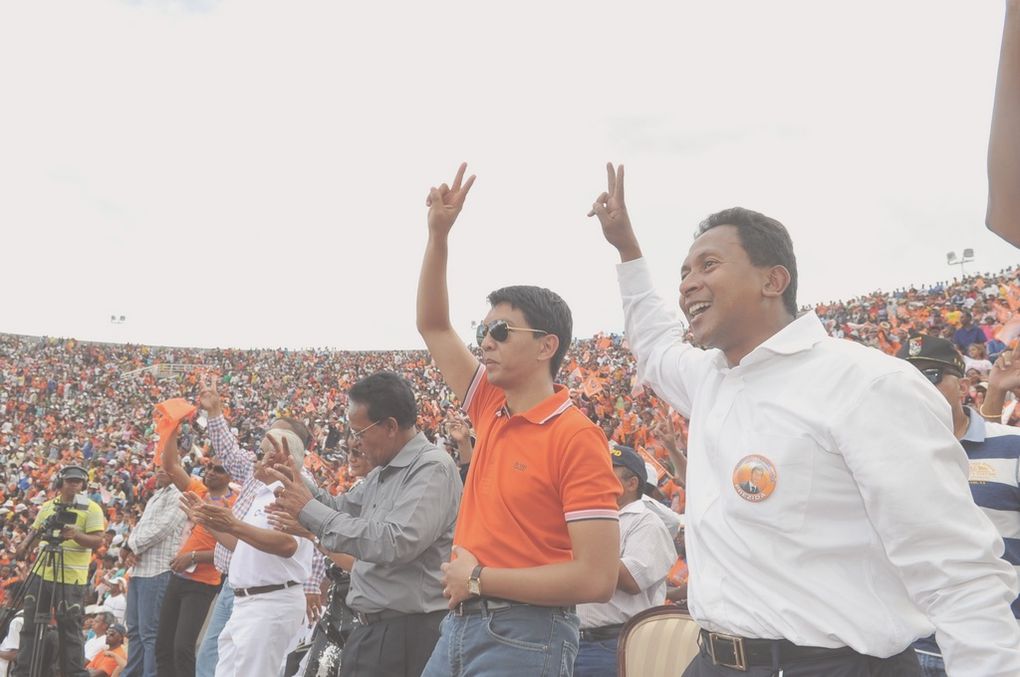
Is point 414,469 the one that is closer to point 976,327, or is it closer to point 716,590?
point 716,590

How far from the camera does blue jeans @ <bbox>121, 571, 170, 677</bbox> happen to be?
5777mm

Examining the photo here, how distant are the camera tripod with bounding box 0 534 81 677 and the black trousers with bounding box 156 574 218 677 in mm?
1326

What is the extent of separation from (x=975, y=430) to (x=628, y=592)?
1473mm

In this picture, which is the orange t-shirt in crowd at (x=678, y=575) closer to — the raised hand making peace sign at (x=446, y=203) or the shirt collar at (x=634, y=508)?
the shirt collar at (x=634, y=508)

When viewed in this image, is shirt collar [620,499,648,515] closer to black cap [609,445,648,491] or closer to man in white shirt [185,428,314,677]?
black cap [609,445,648,491]

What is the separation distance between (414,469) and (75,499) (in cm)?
478

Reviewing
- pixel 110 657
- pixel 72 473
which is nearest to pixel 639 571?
pixel 72 473

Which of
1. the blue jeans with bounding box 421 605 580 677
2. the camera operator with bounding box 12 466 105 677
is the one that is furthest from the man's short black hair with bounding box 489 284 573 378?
the camera operator with bounding box 12 466 105 677

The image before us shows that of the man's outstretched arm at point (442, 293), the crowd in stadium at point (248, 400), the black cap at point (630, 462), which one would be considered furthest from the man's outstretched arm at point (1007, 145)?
the crowd in stadium at point (248, 400)

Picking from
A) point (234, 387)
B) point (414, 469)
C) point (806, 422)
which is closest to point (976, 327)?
point (414, 469)

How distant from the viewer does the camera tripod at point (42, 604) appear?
19.9 feet

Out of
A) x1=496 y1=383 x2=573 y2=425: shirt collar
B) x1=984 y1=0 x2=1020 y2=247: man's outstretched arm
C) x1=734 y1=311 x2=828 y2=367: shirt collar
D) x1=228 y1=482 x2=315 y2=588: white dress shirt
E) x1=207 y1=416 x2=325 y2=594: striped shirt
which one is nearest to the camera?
x1=984 y1=0 x2=1020 y2=247: man's outstretched arm

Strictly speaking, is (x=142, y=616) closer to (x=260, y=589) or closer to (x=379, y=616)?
(x=260, y=589)

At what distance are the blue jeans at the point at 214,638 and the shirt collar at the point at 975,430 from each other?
12.0 ft
